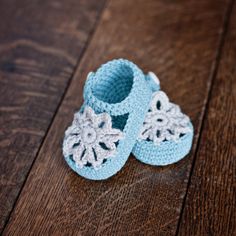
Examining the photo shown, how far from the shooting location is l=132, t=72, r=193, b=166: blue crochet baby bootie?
90cm

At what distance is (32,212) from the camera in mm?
880

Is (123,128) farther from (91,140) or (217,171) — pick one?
(217,171)

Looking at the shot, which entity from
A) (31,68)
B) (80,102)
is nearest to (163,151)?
(80,102)

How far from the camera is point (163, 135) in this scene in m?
0.90

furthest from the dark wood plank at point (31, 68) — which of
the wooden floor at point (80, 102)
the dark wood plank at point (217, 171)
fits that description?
the dark wood plank at point (217, 171)

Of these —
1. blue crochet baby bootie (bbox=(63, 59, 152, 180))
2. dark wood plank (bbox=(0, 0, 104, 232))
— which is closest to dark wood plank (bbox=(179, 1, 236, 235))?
blue crochet baby bootie (bbox=(63, 59, 152, 180))

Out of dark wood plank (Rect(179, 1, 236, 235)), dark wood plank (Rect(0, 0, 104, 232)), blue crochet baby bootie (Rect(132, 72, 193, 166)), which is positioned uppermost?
blue crochet baby bootie (Rect(132, 72, 193, 166))

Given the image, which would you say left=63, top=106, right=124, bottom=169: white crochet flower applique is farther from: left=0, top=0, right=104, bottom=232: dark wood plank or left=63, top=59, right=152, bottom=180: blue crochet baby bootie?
left=0, top=0, right=104, bottom=232: dark wood plank

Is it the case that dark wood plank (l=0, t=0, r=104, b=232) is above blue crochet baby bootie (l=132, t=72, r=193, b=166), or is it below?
below

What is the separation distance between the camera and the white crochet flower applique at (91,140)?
0.86 meters

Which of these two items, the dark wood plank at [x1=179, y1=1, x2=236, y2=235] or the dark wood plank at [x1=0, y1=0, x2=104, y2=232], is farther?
the dark wood plank at [x1=0, y1=0, x2=104, y2=232]

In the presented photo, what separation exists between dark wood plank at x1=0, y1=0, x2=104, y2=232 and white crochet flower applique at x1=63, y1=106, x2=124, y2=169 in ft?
0.40

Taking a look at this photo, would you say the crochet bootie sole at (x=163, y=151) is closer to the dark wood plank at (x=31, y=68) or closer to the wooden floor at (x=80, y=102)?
the wooden floor at (x=80, y=102)

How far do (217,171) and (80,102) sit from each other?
35cm
